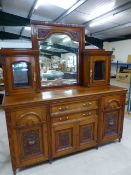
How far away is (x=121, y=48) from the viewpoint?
8.99m

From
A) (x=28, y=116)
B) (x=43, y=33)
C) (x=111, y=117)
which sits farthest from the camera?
(x=111, y=117)

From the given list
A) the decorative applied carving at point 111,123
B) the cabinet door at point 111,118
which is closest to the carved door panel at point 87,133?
the cabinet door at point 111,118

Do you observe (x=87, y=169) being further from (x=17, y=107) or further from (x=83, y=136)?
(x=17, y=107)

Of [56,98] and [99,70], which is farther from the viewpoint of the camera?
[99,70]

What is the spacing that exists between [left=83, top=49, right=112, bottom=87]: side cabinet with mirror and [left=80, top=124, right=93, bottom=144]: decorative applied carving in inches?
26.3

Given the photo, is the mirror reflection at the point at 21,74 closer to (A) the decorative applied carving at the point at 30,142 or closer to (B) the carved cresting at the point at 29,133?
(B) the carved cresting at the point at 29,133

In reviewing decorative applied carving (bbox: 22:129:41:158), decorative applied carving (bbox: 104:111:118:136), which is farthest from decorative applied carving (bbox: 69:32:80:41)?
decorative applied carving (bbox: 22:129:41:158)

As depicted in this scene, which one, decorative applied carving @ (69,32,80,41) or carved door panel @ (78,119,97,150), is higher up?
decorative applied carving @ (69,32,80,41)

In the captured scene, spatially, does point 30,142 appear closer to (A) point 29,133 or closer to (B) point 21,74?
(A) point 29,133

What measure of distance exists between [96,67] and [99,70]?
0.08 m

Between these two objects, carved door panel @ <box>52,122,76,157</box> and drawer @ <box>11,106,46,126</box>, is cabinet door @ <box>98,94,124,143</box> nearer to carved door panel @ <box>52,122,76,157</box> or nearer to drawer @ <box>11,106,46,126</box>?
carved door panel @ <box>52,122,76,157</box>

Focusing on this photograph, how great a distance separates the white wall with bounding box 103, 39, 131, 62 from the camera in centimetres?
Answer: 854

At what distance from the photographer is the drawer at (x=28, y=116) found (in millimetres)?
1607

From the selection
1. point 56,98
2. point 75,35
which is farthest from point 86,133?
point 75,35
